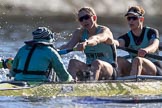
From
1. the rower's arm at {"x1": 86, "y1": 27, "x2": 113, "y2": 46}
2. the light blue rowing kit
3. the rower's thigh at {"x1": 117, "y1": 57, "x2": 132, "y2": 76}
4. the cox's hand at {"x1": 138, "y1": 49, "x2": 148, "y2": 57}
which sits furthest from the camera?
the rower's thigh at {"x1": 117, "y1": 57, "x2": 132, "y2": 76}

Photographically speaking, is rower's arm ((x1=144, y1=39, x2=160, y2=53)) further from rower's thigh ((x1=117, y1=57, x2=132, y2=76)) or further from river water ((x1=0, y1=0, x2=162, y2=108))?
river water ((x1=0, y1=0, x2=162, y2=108))

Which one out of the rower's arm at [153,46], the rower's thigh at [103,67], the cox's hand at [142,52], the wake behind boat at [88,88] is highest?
the rower's arm at [153,46]

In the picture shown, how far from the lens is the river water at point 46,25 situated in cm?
1188

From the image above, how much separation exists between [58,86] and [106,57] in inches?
60.1

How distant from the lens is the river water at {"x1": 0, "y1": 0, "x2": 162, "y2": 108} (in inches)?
468

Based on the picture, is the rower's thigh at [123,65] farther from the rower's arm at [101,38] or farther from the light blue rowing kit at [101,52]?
the rower's arm at [101,38]

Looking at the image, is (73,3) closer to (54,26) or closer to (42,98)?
(54,26)

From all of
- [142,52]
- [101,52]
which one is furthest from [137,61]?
[101,52]

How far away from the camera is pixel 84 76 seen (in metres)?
12.6

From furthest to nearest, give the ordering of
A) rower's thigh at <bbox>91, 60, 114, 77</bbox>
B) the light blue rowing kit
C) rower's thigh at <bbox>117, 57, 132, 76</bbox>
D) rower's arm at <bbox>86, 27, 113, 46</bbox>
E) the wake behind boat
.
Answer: rower's thigh at <bbox>117, 57, 132, 76</bbox> < the light blue rowing kit < rower's thigh at <bbox>91, 60, 114, 77</bbox> < rower's arm at <bbox>86, 27, 113, 46</bbox> < the wake behind boat

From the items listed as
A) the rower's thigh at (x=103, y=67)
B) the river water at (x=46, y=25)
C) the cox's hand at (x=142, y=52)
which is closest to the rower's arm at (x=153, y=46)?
the cox's hand at (x=142, y=52)

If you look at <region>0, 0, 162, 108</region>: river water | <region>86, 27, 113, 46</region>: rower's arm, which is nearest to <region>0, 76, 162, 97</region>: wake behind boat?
<region>0, 0, 162, 108</region>: river water

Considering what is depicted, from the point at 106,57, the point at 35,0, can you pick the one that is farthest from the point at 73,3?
the point at 106,57

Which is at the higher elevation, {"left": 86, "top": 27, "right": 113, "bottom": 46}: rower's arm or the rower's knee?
{"left": 86, "top": 27, "right": 113, "bottom": 46}: rower's arm
